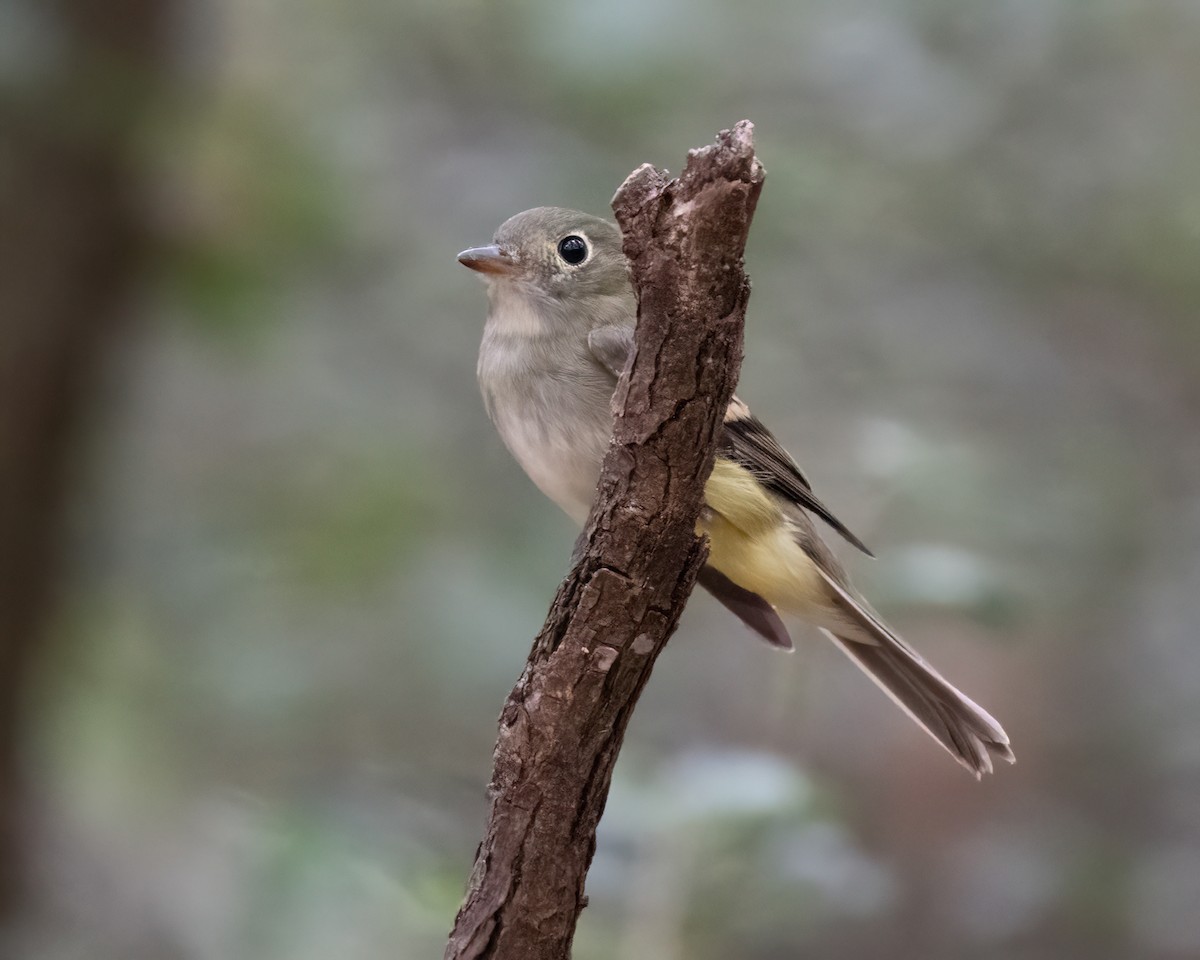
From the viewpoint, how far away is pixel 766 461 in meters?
3.00

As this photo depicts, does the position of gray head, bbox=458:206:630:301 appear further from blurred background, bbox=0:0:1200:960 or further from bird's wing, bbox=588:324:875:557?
blurred background, bbox=0:0:1200:960

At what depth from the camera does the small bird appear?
2875mm

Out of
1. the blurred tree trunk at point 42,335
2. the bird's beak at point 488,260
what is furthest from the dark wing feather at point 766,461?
the blurred tree trunk at point 42,335

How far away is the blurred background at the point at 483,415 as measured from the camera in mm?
4008

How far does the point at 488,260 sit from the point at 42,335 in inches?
80.9

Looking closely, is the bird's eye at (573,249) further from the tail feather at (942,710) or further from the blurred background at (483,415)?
the tail feather at (942,710)

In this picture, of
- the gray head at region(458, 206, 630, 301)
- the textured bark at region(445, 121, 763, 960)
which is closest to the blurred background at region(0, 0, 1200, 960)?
the gray head at region(458, 206, 630, 301)

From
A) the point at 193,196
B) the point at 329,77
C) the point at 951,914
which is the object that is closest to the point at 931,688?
the point at 951,914

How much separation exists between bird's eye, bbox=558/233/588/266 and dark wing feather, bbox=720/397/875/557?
0.47 m

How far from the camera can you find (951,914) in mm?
4254

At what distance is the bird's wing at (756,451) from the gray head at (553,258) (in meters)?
0.17

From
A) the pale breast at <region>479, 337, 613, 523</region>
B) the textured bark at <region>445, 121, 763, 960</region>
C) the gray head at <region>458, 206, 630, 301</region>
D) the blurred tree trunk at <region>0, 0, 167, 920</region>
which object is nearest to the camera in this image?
the textured bark at <region>445, 121, 763, 960</region>

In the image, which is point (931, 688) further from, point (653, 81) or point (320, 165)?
point (320, 165)

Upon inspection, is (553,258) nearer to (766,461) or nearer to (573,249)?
(573,249)
